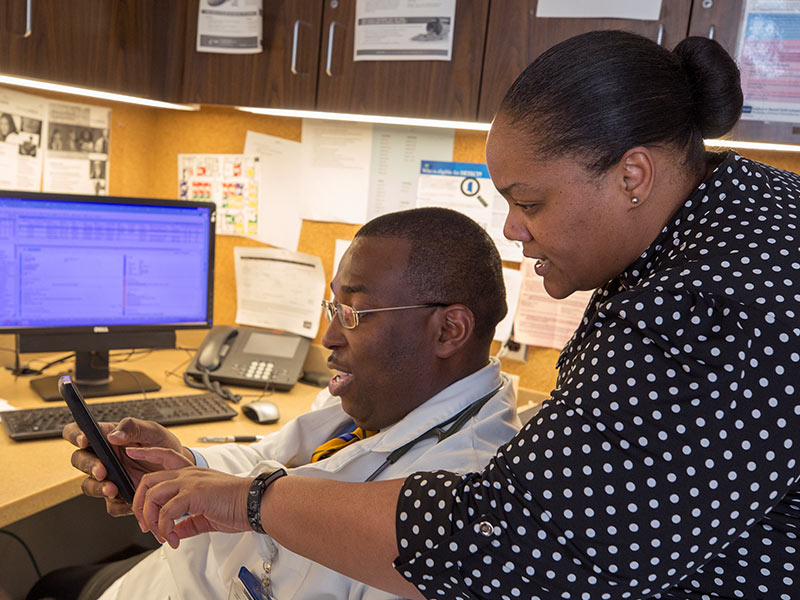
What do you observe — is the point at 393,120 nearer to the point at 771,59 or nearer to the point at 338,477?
the point at 771,59

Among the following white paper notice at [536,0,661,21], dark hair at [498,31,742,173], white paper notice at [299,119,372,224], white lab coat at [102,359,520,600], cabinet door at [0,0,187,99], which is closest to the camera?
dark hair at [498,31,742,173]

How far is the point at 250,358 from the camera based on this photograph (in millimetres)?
1973

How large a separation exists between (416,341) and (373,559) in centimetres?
44

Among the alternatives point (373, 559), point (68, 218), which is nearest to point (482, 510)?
point (373, 559)

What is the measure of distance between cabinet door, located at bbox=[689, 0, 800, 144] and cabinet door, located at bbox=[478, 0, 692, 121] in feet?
0.16

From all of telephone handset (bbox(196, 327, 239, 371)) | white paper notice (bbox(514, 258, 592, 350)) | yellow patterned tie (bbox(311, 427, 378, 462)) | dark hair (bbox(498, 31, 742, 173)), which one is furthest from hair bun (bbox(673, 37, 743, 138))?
telephone handset (bbox(196, 327, 239, 371))

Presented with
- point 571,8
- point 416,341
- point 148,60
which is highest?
point 571,8

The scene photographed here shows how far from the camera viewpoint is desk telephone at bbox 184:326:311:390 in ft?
6.24

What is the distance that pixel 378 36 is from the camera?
1644 millimetres

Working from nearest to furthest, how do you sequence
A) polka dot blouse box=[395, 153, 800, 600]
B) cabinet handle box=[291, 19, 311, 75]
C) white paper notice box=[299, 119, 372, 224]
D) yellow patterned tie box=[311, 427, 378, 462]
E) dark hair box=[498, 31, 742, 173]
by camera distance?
polka dot blouse box=[395, 153, 800, 600] < dark hair box=[498, 31, 742, 173] < yellow patterned tie box=[311, 427, 378, 462] < cabinet handle box=[291, 19, 311, 75] < white paper notice box=[299, 119, 372, 224]

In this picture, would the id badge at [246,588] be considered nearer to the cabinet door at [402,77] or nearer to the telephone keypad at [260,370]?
the telephone keypad at [260,370]

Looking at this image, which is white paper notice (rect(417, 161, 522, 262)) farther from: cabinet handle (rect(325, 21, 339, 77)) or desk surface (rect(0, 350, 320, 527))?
desk surface (rect(0, 350, 320, 527))

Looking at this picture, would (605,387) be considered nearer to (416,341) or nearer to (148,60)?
(416,341)

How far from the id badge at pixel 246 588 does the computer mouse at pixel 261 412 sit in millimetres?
523
